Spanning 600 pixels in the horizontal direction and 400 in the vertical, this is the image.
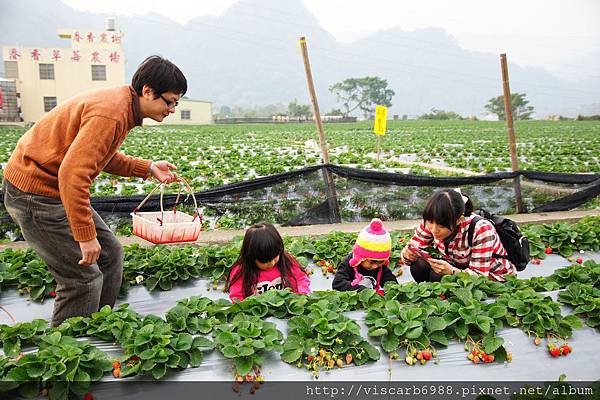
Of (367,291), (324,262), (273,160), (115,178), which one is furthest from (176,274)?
(273,160)

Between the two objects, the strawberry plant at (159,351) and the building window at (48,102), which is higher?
the building window at (48,102)

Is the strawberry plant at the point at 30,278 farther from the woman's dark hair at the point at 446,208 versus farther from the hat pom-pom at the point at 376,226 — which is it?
the woman's dark hair at the point at 446,208

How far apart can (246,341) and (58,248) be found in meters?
1.12

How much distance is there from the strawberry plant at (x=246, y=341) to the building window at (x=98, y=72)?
38272 mm

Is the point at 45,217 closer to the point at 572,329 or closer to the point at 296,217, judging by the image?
the point at 572,329

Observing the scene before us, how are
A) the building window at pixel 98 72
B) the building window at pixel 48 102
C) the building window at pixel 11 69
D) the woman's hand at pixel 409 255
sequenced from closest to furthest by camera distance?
the woman's hand at pixel 409 255
the building window at pixel 11 69
the building window at pixel 48 102
the building window at pixel 98 72

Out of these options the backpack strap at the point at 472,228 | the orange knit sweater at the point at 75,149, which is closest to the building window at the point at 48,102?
the orange knit sweater at the point at 75,149

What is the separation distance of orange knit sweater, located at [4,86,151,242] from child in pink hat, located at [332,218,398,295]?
154cm

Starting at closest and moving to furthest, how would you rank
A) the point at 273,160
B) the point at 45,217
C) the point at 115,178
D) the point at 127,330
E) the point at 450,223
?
the point at 127,330
the point at 45,217
the point at 450,223
the point at 115,178
the point at 273,160

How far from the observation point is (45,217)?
2570mm

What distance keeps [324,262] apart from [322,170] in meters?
1.80

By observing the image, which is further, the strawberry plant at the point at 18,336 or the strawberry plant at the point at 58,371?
the strawberry plant at the point at 18,336

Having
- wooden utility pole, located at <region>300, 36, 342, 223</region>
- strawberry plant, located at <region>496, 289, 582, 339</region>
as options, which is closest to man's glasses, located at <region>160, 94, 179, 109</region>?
strawberry plant, located at <region>496, 289, 582, 339</region>

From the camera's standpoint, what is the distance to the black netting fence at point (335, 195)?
5.77 meters
